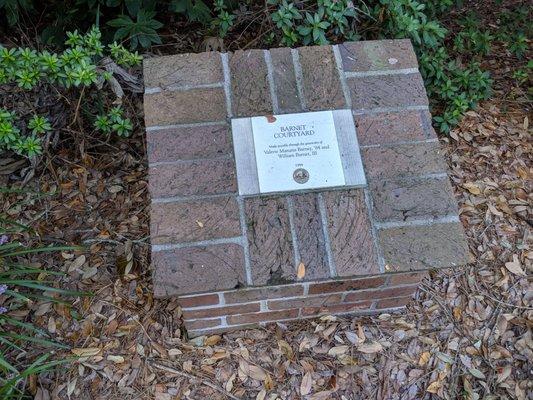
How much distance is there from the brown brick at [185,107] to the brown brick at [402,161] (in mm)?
488

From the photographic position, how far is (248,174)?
1.47m

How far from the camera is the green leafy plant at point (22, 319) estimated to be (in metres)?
1.68

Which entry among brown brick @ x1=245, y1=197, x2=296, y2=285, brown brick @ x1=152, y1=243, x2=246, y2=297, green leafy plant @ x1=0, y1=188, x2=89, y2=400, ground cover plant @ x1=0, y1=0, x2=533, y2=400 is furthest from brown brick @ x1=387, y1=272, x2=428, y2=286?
green leafy plant @ x1=0, y1=188, x2=89, y2=400

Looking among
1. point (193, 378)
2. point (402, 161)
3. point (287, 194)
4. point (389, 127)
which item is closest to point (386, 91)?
point (389, 127)

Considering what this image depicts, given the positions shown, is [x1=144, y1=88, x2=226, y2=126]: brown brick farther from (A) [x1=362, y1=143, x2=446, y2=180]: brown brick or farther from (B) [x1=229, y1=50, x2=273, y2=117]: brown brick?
(A) [x1=362, y1=143, x2=446, y2=180]: brown brick

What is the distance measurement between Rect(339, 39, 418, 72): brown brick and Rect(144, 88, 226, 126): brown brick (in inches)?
18.1

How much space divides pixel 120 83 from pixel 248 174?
3.19 ft

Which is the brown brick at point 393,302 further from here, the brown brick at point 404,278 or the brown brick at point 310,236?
the brown brick at point 310,236

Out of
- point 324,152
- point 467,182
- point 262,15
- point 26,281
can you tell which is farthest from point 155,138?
point 467,182

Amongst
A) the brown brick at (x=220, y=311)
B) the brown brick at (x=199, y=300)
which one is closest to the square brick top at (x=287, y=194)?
the brown brick at (x=199, y=300)

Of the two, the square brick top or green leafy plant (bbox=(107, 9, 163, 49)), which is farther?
green leafy plant (bbox=(107, 9, 163, 49))

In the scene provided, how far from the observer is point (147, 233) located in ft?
6.72

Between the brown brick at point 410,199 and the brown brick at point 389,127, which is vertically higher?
the brown brick at point 389,127

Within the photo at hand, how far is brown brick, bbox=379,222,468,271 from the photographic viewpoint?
142 cm
